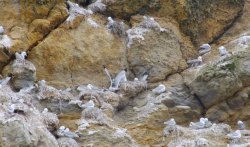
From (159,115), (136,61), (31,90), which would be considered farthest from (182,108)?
(31,90)

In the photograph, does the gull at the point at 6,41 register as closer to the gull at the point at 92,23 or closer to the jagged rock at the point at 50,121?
the gull at the point at 92,23

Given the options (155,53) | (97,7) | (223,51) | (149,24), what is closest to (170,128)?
(155,53)

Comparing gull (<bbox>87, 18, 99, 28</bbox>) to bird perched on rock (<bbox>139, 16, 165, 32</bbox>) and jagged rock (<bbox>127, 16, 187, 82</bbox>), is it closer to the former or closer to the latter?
jagged rock (<bbox>127, 16, 187, 82</bbox>)

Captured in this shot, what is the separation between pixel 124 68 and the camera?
54.7 feet

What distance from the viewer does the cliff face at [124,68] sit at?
14.2 meters

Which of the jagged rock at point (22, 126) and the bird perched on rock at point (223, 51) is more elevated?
the bird perched on rock at point (223, 51)

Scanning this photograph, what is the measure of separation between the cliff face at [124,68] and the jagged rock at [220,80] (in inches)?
1.0

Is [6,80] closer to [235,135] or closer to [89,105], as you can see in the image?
[89,105]

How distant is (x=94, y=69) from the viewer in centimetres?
1647

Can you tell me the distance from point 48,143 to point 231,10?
28.7ft

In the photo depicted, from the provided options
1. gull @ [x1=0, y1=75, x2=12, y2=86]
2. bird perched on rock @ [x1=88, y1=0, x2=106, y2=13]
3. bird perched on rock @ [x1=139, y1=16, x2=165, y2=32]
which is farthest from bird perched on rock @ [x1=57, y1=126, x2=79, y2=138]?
bird perched on rock @ [x1=88, y1=0, x2=106, y2=13]

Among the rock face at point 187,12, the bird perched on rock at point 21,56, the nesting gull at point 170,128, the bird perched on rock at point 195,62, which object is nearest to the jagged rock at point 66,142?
the nesting gull at point 170,128

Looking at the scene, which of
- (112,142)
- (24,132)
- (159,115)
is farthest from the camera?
(159,115)

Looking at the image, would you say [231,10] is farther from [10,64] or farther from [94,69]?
[10,64]
